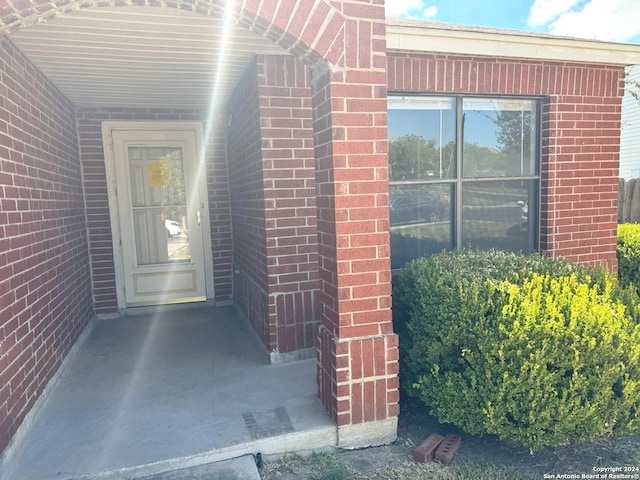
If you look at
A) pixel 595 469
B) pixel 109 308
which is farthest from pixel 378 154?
pixel 109 308

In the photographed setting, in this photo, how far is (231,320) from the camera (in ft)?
17.4

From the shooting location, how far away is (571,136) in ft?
14.8

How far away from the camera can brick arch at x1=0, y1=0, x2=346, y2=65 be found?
2105 millimetres

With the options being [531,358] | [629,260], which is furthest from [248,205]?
[629,260]

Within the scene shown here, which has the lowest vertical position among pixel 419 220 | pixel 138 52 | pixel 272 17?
pixel 419 220

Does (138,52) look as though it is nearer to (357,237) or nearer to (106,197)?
(357,237)

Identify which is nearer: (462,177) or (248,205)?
(462,177)

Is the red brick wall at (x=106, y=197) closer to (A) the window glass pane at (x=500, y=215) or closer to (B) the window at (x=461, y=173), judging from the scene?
(B) the window at (x=461, y=173)

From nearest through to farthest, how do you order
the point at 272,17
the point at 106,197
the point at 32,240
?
the point at 272,17
the point at 32,240
the point at 106,197

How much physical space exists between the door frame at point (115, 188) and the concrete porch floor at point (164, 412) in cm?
124

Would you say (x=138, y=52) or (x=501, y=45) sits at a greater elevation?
(x=501, y=45)

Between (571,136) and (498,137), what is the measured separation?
0.79 metres

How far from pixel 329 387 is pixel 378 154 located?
1.53 metres

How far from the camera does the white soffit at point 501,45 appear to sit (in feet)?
12.3
